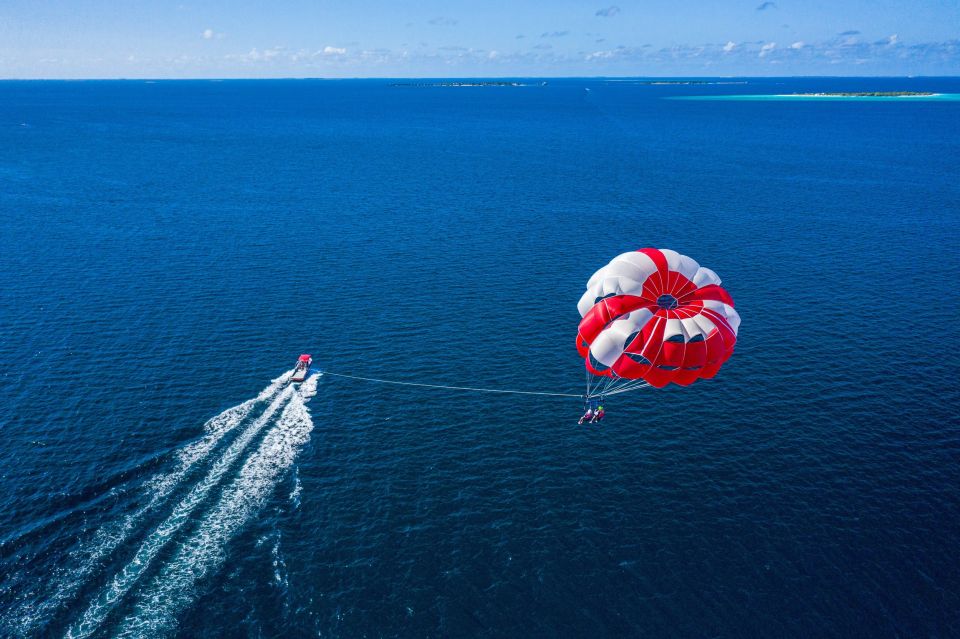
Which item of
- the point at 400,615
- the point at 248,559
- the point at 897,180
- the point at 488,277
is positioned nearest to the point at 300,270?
the point at 488,277

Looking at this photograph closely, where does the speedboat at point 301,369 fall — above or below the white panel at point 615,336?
below

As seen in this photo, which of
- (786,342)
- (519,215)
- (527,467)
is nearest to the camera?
(527,467)

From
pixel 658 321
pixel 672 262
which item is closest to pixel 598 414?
pixel 658 321

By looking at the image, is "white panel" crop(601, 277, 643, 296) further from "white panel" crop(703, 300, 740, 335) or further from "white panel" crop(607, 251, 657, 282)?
"white panel" crop(703, 300, 740, 335)

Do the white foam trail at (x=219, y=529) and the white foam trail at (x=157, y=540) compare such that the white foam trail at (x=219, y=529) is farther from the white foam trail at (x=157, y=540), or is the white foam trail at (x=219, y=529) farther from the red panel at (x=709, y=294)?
the red panel at (x=709, y=294)

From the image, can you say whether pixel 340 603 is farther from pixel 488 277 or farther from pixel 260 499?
pixel 488 277

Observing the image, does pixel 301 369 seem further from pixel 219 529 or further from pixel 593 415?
pixel 593 415

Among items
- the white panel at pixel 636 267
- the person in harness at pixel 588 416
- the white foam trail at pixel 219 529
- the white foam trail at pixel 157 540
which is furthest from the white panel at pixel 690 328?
the white foam trail at pixel 157 540
